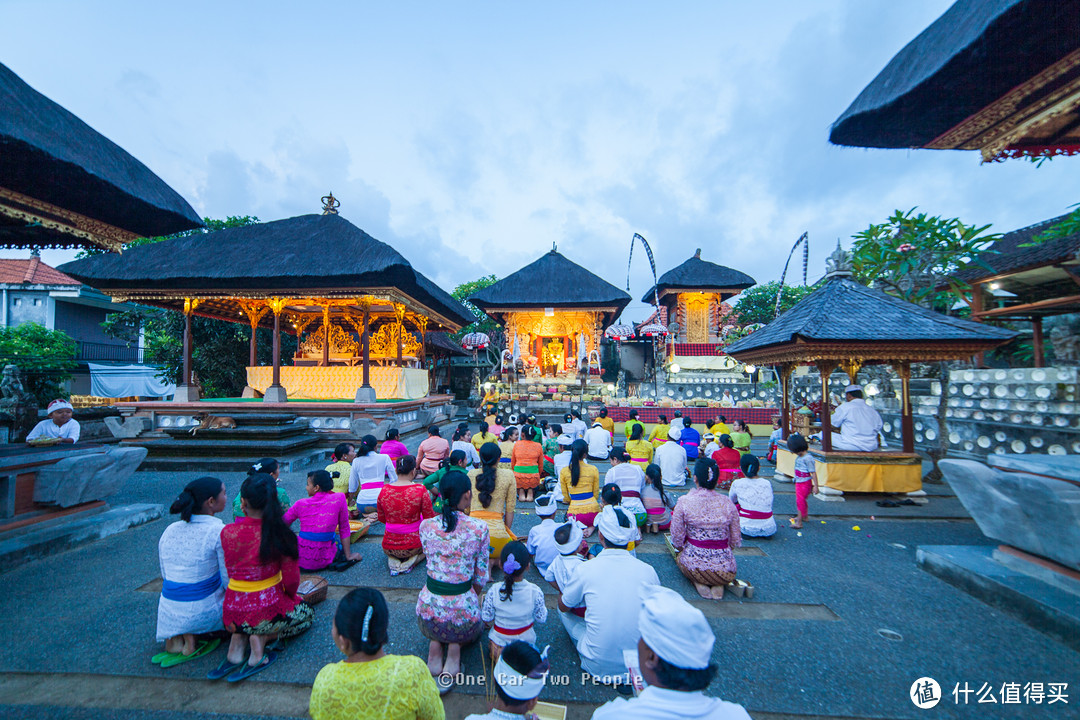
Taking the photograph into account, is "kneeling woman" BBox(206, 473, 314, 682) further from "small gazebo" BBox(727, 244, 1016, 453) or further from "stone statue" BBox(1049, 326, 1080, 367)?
"stone statue" BBox(1049, 326, 1080, 367)

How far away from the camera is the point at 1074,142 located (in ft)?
15.1

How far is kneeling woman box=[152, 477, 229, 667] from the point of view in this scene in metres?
2.87

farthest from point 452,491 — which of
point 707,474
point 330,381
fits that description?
point 330,381

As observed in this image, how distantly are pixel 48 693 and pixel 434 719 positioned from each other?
286cm

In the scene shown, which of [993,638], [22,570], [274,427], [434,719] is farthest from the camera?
[274,427]

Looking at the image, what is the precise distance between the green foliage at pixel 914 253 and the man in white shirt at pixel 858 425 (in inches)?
131

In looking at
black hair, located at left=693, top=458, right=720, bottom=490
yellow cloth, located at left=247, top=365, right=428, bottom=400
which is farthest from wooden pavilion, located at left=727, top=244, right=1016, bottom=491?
yellow cloth, located at left=247, top=365, right=428, bottom=400

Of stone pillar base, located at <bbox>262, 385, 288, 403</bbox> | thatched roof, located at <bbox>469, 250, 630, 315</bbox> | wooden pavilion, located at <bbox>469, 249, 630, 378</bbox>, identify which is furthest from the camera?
wooden pavilion, located at <bbox>469, 249, 630, 378</bbox>

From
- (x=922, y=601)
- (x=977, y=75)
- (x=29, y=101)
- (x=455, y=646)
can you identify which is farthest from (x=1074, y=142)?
(x=29, y=101)

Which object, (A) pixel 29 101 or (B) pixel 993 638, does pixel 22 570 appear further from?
(B) pixel 993 638

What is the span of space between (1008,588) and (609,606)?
12.2 feet

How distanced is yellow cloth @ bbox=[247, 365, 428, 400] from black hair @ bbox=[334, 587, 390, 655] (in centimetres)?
1241

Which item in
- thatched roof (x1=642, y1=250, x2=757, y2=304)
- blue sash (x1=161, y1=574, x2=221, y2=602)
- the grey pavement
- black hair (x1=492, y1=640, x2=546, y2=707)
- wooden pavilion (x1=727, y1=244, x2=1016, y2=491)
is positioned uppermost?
thatched roof (x1=642, y1=250, x2=757, y2=304)

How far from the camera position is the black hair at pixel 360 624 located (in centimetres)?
167
